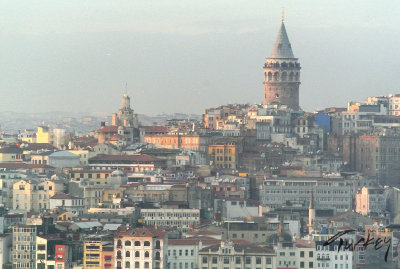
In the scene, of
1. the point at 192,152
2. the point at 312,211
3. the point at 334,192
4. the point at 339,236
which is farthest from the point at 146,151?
the point at 339,236

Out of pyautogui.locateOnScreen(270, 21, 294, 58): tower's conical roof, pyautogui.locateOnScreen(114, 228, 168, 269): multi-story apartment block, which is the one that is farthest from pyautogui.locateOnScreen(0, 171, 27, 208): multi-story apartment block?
pyautogui.locateOnScreen(270, 21, 294, 58): tower's conical roof

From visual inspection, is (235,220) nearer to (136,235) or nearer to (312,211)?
(312,211)

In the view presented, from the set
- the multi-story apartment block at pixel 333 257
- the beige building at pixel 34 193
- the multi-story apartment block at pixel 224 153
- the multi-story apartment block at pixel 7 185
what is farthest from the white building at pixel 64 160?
the multi-story apartment block at pixel 333 257

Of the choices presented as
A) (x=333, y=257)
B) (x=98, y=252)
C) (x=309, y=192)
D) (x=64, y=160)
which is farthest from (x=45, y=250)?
(x=64, y=160)

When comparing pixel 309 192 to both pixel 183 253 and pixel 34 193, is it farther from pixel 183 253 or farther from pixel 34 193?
pixel 183 253

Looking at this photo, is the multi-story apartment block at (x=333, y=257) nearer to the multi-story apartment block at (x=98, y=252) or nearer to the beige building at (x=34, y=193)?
the multi-story apartment block at (x=98, y=252)

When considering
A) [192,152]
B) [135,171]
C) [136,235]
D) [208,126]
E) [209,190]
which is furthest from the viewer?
[208,126]

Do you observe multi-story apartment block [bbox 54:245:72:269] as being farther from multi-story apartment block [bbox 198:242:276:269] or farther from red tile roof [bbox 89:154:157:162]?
red tile roof [bbox 89:154:157:162]
